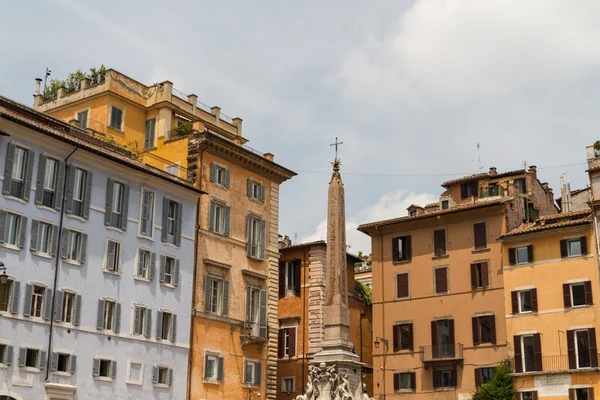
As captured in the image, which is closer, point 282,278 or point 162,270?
point 162,270

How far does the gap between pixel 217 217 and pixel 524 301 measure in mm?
13791

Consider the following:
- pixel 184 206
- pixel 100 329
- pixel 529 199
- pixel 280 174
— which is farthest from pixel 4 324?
pixel 529 199

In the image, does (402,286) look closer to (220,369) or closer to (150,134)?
(220,369)

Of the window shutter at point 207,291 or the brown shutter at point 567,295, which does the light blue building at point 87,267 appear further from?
the brown shutter at point 567,295

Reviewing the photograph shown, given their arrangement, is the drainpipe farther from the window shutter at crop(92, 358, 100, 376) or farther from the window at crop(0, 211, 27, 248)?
the window shutter at crop(92, 358, 100, 376)

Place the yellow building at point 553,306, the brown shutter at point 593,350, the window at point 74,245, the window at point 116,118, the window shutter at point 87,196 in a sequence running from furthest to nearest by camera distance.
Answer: the window at point 116,118 → the yellow building at point 553,306 → the brown shutter at point 593,350 → the window shutter at point 87,196 → the window at point 74,245

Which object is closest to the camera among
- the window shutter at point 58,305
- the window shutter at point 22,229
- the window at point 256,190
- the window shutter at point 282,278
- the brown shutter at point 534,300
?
the window shutter at point 22,229

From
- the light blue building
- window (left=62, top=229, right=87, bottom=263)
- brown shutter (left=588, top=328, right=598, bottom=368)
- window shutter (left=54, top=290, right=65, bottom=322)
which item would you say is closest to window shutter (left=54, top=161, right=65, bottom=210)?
the light blue building

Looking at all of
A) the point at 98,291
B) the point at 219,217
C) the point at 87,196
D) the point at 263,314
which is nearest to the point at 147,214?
the point at 87,196

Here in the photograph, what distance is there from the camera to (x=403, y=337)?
40.3 m

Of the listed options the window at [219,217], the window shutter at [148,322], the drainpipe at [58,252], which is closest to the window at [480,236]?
the window at [219,217]

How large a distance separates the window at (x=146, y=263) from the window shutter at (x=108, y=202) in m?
1.85

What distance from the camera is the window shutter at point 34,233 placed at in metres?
28.2

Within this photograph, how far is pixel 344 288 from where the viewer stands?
22.7 meters
